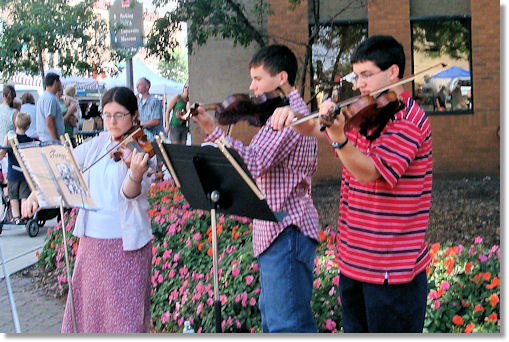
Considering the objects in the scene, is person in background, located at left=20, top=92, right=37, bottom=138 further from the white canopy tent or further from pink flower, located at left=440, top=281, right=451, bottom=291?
pink flower, located at left=440, top=281, right=451, bottom=291

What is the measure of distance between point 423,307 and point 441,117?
3.22m

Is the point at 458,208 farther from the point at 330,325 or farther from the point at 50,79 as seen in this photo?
the point at 50,79

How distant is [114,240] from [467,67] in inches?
140

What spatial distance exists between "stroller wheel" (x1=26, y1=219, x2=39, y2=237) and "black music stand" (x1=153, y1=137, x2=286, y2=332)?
5.11m

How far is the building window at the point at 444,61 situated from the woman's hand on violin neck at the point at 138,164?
319cm

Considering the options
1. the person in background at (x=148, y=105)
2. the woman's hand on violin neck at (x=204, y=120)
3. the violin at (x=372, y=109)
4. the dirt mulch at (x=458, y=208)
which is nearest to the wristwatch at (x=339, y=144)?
the violin at (x=372, y=109)

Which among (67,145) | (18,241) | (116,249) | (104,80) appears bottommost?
(18,241)

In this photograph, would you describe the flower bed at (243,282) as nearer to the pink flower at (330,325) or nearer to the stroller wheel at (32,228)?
the pink flower at (330,325)

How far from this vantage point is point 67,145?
3176 millimetres

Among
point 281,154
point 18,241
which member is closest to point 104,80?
point 18,241

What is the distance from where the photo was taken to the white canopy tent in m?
5.45

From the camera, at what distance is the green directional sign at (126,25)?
520 cm

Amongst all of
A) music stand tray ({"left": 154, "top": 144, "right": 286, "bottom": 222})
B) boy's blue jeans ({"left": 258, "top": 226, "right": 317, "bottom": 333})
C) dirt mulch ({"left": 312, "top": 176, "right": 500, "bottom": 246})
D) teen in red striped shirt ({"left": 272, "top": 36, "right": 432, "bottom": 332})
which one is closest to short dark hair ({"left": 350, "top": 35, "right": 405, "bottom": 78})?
teen in red striped shirt ({"left": 272, "top": 36, "right": 432, "bottom": 332})

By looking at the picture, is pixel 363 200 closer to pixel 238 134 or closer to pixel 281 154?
pixel 281 154
